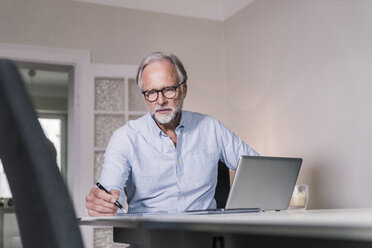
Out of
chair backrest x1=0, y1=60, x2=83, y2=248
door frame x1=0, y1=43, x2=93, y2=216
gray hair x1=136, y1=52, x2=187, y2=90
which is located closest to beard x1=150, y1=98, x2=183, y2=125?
gray hair x1=136, y1=52, x2=187, y2=90

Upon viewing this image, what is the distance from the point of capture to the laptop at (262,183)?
160cm

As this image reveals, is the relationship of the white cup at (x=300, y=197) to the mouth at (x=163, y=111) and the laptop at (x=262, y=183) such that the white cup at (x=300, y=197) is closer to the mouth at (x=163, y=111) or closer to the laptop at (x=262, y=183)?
the laptop at (x=262, y=183)

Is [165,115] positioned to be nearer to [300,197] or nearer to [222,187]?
[222,187]

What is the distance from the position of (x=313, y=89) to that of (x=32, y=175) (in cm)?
326

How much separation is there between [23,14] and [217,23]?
183 cm

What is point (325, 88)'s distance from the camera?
3322 millimetres

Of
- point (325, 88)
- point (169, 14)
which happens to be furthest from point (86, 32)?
→ point (325, 88)

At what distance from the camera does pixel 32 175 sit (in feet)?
1.21

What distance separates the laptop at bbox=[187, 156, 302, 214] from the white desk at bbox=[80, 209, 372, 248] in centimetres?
46

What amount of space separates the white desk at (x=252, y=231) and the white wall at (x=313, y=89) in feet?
7.09

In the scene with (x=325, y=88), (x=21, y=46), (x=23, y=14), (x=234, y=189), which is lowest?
(x=234, y=189)

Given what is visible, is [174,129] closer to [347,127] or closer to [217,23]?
[347,127]

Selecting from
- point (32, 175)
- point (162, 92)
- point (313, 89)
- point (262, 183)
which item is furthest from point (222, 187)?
point (32, 175)

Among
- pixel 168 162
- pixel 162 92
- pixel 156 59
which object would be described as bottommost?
pixel 168 162
